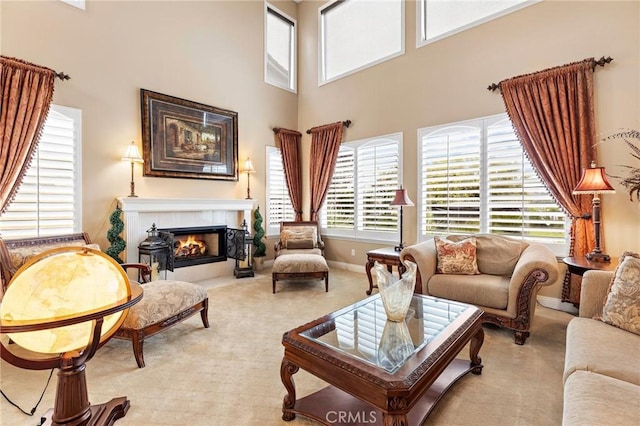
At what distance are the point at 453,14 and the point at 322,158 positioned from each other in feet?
9.74

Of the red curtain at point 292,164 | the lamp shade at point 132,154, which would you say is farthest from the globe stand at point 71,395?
the red curtain at point 292,164

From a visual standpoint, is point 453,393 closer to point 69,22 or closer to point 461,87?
point 461,87

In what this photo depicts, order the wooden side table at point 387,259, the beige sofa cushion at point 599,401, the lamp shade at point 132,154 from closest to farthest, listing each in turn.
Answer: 1. the beige sofa cushion at point 599,401
2. the wooden side table at point 387,259
3. the lamp shade at point 132,154

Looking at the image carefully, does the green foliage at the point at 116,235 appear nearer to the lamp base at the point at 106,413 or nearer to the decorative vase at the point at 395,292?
the lamp base at the point at 106,413

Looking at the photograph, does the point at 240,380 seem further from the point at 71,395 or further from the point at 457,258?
the point at 457,258

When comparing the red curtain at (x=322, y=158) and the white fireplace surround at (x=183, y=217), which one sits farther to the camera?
the red curtain at (x=322, y=158)

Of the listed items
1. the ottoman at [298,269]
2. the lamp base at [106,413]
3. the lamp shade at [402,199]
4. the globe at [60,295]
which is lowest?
the lamp base at [106,413]

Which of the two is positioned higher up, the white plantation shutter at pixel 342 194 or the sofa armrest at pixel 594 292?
the white plantation shutter at pixel 342 194

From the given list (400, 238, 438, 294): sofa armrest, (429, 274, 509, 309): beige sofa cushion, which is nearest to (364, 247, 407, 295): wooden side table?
(400, 238, 438, 294): sofa armrest

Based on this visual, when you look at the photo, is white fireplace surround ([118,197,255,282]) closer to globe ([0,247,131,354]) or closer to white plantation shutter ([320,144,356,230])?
white plantation shutter ([320,144,356,230])

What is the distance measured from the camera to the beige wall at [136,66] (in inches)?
143

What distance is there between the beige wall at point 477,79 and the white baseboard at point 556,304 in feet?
0.46

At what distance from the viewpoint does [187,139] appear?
476cm

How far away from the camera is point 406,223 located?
15.7ft
